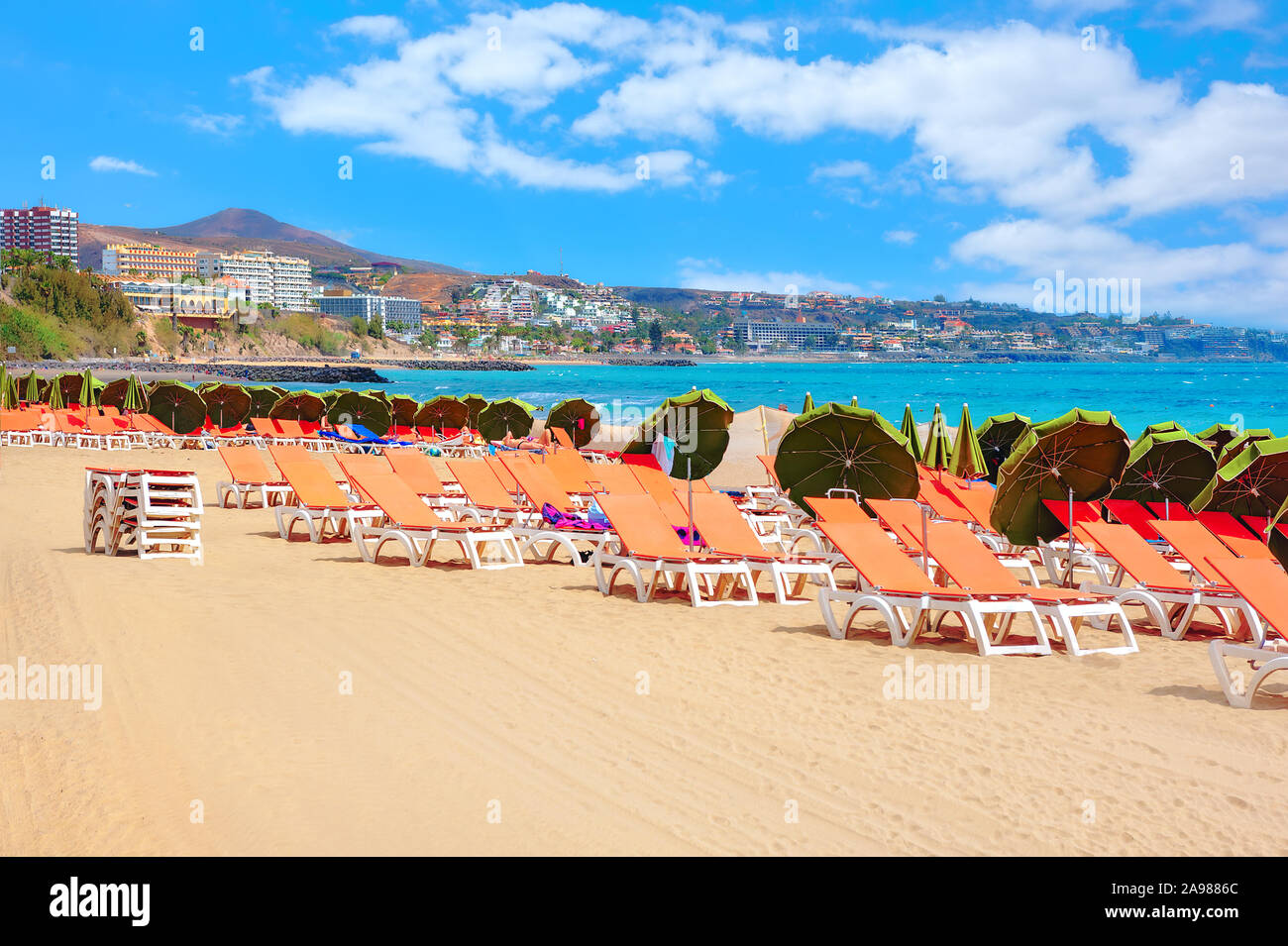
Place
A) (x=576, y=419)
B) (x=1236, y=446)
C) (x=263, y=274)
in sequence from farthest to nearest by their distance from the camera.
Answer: (x=263, y=274), (x=576, y=419), (x=1236, y=446)

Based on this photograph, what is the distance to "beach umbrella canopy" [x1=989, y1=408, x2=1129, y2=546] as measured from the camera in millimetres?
7586

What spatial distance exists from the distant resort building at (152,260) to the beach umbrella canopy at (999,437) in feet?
561

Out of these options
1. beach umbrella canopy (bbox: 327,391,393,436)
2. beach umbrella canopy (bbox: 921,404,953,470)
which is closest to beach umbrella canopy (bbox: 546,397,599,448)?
beach umbrella canopy (bbox: 327,391,393,436)

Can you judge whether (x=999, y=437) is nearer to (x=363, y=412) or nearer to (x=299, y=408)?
(x=363, y=412)

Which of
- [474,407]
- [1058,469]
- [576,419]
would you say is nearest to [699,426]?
[1058,469]

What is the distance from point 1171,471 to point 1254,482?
3.83ft

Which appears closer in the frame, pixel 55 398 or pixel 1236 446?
pixel 1236 446

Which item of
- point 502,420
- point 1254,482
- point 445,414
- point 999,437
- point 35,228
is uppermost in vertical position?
point 35,228

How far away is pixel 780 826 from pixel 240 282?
173m

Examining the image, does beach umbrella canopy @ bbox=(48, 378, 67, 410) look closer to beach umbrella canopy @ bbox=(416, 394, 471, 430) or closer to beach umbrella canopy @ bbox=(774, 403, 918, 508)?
beach umbrella canopy @ bbox=(416, 394, 471, 430)

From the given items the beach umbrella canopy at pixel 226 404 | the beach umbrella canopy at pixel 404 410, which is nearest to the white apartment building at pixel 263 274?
the beach umbrella canopy at pixel 226 404

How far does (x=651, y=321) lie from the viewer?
598 feet

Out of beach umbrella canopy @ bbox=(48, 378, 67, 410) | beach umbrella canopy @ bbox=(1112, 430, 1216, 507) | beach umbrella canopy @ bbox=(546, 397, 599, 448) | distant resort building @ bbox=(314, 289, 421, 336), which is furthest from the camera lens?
distant resort building @ bbox=(314, 289, 421, 336)

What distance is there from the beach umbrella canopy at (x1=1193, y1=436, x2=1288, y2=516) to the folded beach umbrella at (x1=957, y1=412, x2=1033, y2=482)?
518 cm
